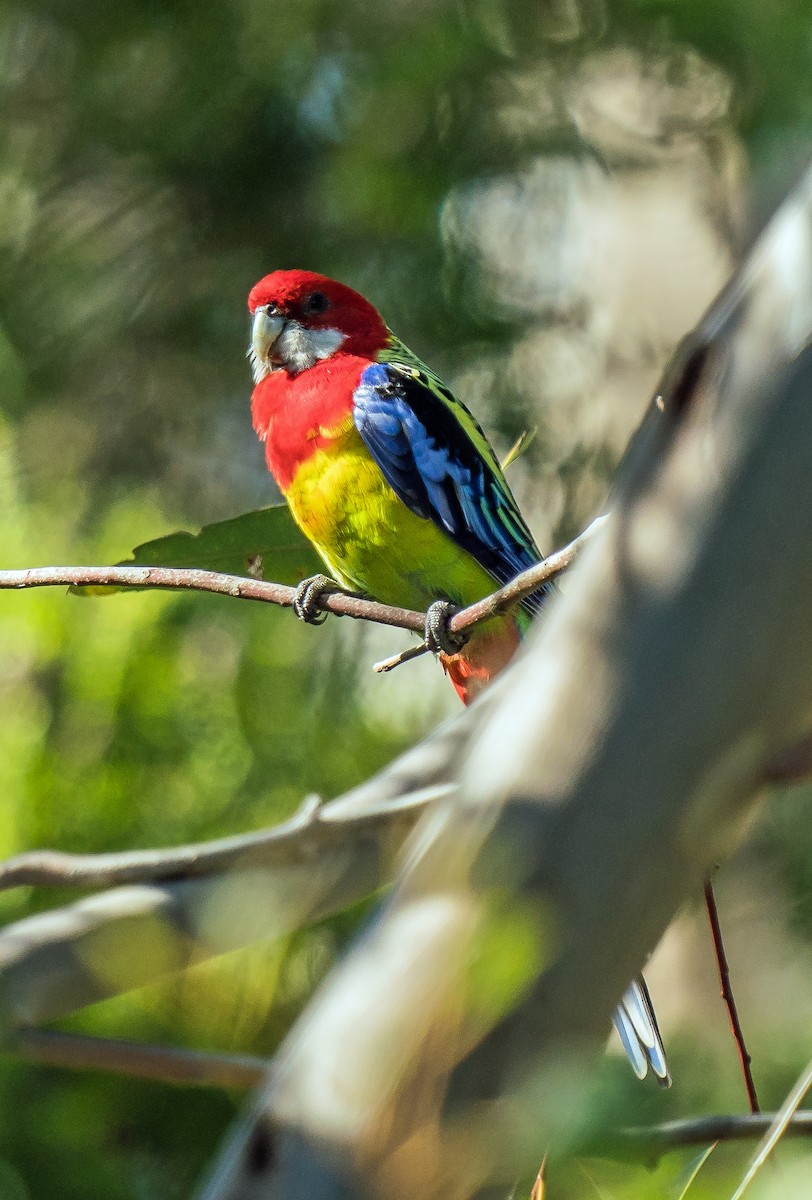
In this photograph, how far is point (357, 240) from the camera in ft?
8.62

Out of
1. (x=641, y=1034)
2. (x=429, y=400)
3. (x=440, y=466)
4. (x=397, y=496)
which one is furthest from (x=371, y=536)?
(x=641, y=1034)

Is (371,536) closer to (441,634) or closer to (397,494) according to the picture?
(397,494)

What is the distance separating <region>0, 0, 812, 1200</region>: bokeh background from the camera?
2.18 m

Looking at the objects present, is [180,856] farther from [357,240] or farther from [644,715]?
[357,240]

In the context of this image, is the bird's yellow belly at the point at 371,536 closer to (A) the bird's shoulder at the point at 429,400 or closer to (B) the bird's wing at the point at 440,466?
(B) the bird's wing at the point at 440,466

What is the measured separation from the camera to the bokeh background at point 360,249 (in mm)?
2182

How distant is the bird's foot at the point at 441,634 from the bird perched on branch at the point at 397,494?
0.8 inches

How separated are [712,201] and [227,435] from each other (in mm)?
1255

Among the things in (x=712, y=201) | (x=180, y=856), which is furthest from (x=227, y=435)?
(x=180, y=856)

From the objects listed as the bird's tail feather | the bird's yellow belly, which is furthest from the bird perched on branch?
the bird's tail feather

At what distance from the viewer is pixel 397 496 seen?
176 centimetres

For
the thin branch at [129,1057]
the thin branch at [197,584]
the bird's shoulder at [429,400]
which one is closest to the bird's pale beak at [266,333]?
the bird's shoulder at [429,400]

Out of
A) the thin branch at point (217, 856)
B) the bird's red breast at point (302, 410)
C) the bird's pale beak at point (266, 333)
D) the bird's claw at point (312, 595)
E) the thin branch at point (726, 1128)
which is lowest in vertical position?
the thin branch at point (726, 1128)

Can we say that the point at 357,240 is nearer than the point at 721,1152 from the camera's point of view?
No
